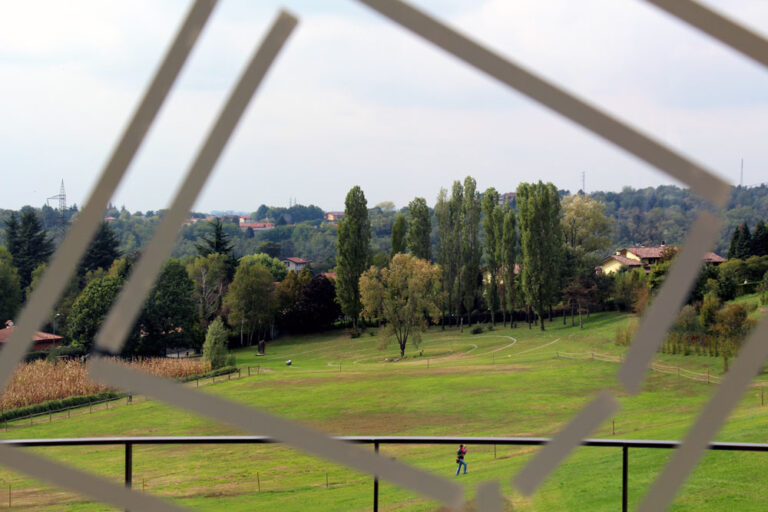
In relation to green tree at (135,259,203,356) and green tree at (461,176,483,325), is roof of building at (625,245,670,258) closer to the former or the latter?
green tree at (461,176,483,325)

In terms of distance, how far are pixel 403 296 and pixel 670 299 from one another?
2867 cm

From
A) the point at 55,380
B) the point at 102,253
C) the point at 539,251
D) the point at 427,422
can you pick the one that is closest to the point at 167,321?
the point at 55,380

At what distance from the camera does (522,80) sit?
0.87 metres

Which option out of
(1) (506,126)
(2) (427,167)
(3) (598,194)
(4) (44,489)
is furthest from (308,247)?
(1) (506,126)

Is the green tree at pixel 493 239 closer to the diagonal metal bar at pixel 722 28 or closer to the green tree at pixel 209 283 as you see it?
the green tree at pixel 209 283

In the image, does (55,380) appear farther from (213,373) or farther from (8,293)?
(8,293)

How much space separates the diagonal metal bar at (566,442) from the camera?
845mm

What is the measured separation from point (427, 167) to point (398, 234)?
42.9 feet

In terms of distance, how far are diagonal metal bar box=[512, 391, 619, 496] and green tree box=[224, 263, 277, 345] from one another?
1255 inches

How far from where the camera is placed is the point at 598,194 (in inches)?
2207

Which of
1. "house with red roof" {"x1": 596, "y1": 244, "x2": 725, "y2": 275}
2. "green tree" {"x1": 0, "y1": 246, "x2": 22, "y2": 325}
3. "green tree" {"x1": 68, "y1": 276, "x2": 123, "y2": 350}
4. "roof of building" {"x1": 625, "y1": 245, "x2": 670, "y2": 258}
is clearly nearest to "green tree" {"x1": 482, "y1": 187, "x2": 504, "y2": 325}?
"house with red roof" {"x1": 596, "y1": 244, "x2": 725, "y2": 275}

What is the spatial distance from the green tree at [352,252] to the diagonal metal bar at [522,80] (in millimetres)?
30767

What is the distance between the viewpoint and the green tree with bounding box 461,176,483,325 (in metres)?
31.6

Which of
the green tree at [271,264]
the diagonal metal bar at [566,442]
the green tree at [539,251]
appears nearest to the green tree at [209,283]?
the green tree at [271,264]
